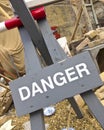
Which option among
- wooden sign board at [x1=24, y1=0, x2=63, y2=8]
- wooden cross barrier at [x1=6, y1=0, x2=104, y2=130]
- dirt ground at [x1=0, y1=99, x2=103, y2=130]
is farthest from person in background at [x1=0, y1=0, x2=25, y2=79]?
wooden cross barrier at [x1=6, y1=0, x2=104, y2=130]

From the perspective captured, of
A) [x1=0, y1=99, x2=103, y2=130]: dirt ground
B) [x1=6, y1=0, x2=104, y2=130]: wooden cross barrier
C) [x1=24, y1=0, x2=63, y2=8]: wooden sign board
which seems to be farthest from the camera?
[x1=0, y1=99, x2=103, y2=130]: dirt ground

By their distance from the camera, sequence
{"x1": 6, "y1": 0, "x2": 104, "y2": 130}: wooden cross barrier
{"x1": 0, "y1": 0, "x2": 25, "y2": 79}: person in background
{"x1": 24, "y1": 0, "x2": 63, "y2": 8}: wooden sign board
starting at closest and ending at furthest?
{"x1": 6, "y1": 0, "x2": 104, "y2": 130}: wooden cross barrier → {"x1": 24, "y1": 0, "x2": 63, "y2": 8}: wooden sign board → {"x1": 0, "y1": 0, "x2": 25, "y2": 79}: person in background

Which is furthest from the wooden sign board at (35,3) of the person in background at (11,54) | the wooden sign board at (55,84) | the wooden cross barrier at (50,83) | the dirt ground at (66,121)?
the person in background at (11,54)

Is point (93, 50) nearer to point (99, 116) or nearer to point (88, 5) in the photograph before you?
point (99, 116)

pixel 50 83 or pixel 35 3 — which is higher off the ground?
pixel 35 3

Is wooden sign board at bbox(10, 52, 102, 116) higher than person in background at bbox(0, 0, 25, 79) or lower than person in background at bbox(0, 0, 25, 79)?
lower

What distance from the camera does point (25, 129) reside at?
143 inches

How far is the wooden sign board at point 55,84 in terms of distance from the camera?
1.96m

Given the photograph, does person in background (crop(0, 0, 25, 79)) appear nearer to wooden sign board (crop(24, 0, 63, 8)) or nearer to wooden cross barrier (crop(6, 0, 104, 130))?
wooden sign board (crop(24, 0, 63, 8))

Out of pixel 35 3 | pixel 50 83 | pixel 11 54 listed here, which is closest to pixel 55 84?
pixel 50 83

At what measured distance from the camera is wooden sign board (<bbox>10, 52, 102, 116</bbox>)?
1.96 metres

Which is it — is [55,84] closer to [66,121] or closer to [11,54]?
[66,121]

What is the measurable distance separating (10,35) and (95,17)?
8.38 feet

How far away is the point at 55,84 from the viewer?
78.1 inches
